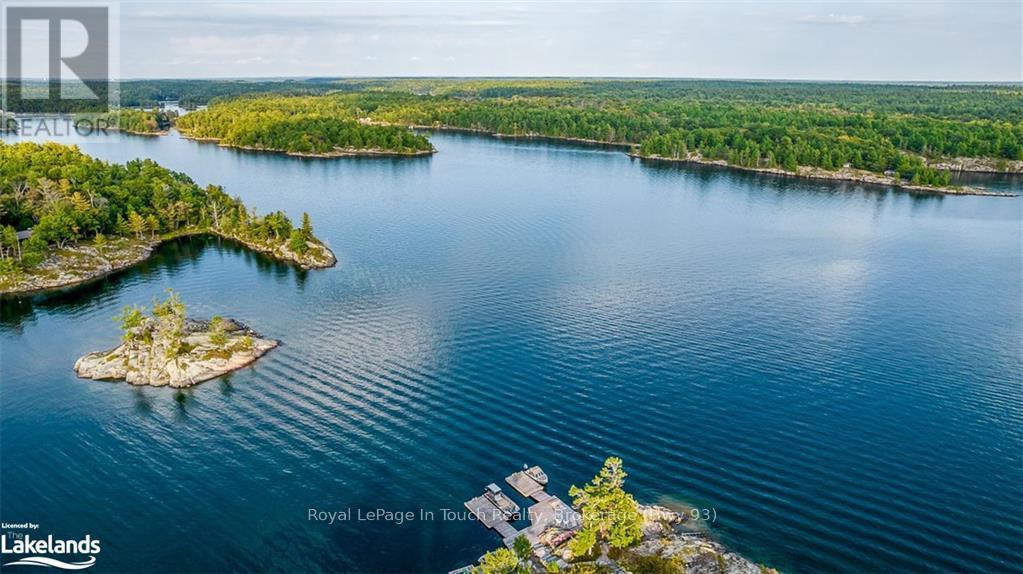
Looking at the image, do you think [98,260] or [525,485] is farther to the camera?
[98,260]

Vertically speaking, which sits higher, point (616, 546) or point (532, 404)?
point (532, 404)

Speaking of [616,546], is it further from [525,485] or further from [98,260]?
[98,260]

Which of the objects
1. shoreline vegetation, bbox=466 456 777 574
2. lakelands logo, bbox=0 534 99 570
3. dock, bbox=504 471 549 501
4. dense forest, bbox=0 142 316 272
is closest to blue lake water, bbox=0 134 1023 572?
lakelands logo, bbox=0 534 99 570

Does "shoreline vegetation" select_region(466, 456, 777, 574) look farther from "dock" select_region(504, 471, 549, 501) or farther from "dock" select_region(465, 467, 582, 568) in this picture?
"dock" select_region(504, 471, 549, 501)

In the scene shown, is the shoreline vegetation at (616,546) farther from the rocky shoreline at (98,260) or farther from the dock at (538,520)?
the rocky shoreline at (98,260)

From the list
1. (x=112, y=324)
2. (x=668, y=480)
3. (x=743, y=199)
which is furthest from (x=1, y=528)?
(x=743, y=199)

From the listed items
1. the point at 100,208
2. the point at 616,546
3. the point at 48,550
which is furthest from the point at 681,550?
the point at 100,208

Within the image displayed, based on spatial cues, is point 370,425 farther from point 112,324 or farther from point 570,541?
point 112,324
